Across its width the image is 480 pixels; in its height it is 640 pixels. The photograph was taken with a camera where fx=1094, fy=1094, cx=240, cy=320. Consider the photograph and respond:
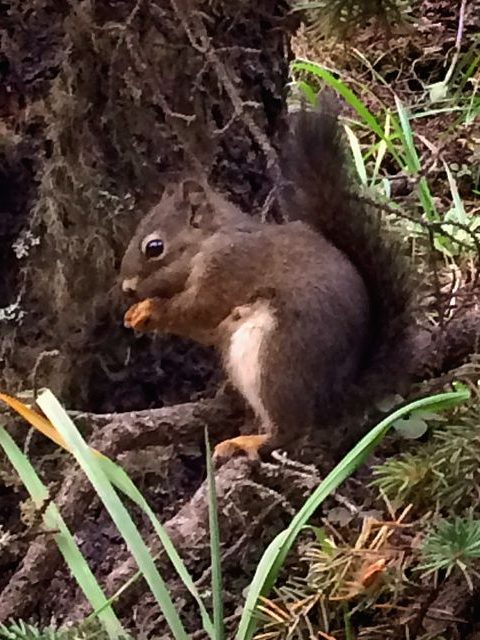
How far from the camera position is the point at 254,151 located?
3.91ft

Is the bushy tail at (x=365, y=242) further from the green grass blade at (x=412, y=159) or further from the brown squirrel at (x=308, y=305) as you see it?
the green grass blade at (x=412, y=159)

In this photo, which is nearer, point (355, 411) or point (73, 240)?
point (355, 411)

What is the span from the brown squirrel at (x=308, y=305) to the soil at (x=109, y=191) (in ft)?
0.25

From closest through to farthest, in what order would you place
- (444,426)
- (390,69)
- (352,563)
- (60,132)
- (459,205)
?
(352,563)
(444,426)
(60,132)
(459,205)
(390,69)

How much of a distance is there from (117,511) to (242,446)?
0.65 feet

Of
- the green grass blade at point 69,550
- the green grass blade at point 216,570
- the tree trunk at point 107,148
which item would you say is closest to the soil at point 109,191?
the tree trunk at point 107,148

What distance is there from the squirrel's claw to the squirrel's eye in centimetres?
20

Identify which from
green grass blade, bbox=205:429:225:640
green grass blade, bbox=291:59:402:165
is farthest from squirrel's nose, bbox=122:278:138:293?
green grass blade, bbox=291:59:402:165

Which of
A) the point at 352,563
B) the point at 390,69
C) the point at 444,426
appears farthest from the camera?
the point at 390,69

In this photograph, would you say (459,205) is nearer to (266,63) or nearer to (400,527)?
(266,63)

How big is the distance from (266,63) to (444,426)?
467mm

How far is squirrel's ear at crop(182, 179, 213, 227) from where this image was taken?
1.08 m

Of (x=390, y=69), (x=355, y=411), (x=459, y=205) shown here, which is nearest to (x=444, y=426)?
(x=355, y=411)

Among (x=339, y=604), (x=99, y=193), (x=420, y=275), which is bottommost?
(x=339, y=604)
